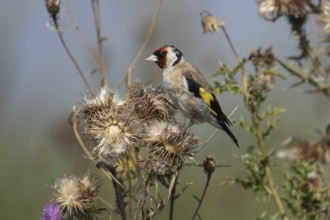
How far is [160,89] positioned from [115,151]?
736mm

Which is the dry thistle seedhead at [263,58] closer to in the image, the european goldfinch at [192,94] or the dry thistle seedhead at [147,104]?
the european goldfinch at [192,94]

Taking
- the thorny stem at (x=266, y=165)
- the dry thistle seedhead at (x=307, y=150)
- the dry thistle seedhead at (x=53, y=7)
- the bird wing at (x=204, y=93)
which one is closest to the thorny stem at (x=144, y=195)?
the dry thistle seedhead at (x=307, y=150)

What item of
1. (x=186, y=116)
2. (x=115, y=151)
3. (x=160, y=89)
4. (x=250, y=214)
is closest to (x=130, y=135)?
(x=115, y=151)

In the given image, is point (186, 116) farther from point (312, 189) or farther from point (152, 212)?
point (152, 212)

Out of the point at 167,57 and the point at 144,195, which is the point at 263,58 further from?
the point at 144,195

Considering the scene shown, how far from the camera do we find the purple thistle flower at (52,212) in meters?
3.16

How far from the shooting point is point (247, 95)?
12.8 ft

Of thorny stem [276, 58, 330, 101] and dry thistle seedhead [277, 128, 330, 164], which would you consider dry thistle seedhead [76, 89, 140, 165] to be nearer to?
dry thistle seedhead [277, 128, 330, 164]

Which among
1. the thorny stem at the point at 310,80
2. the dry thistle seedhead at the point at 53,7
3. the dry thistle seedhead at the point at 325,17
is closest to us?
the thorny stem at the point at 310,80

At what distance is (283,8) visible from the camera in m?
4.17

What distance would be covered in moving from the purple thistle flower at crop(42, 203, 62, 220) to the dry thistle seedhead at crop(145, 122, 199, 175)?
0.47 meters

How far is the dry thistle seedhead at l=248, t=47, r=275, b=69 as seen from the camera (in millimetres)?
3994

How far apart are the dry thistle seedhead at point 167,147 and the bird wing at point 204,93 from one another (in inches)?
37.3

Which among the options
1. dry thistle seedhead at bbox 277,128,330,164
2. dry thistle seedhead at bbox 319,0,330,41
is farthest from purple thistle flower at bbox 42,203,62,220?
dry thistle seedhead at bbox 319,0,330,41
